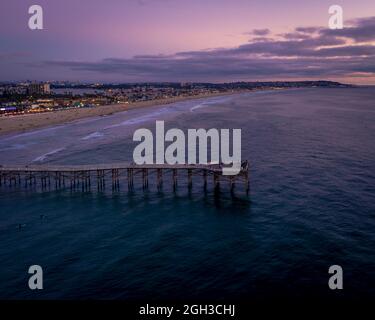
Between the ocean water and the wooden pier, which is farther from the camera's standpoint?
the wooden pier

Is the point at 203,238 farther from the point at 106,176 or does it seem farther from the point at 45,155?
the point at 45,155

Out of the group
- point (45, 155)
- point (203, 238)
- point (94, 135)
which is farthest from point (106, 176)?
point (94, 135)

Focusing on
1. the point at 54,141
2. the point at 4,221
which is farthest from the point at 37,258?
the point at 54,141

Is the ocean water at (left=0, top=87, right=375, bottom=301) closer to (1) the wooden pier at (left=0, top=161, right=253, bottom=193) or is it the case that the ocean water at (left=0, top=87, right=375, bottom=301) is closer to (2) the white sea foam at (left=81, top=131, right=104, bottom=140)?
(1) the wooden pier at (left=0, top=161, right=253, bottom=193)

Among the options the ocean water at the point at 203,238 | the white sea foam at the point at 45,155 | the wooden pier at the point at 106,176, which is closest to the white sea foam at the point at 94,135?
the white sea foam at the point at 45,155

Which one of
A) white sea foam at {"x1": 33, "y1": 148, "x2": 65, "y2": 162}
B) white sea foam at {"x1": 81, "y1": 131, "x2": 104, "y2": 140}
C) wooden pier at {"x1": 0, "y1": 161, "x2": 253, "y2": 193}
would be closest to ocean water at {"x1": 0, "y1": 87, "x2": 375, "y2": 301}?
wooden pier at {"x1": 0, "y1": 161, "x2": 253, "y2": 193}

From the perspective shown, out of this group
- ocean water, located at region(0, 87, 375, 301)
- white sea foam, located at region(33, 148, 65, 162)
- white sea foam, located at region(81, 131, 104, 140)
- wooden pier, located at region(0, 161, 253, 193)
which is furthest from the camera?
white sea foam, located at region(81, 131, 104, 140)

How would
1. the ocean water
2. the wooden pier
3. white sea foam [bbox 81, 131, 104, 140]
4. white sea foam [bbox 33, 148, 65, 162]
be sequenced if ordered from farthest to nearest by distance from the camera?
white sea foam [bbox 81, 131, 104, 140]
white sea foam [bbox 33, 148, 65, 162]
the wooden pier
the ocean water

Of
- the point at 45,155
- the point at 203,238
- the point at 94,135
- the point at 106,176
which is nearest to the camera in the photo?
the point at 203,238

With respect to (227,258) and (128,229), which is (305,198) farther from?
(128,229)
